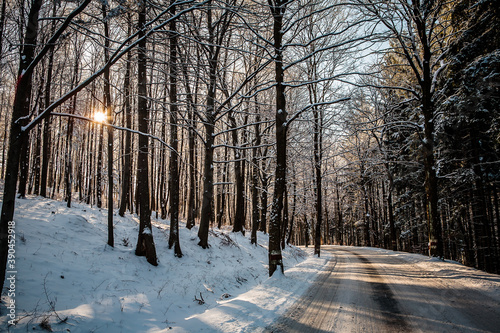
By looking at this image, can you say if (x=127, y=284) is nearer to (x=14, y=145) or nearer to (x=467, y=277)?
(x=14, y=145)

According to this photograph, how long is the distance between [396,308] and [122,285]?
7109 mm

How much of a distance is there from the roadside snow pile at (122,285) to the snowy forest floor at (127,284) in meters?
0.02

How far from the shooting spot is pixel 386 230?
2948 cm

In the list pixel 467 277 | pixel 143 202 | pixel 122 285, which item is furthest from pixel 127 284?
pixel 467 277

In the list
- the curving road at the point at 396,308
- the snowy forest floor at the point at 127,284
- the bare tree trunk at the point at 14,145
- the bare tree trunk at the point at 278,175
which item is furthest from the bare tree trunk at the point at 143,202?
the curving road at the point at 396,308

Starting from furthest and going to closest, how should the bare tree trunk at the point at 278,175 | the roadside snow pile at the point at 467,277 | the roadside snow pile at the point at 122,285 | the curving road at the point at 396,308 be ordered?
the bare tree trunk at the point at 278,175
the roadside snow pile at the point at 467,277
the roadside snow pile at the point at 122,285
the curving road at the point at 396,308

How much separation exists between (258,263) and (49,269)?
9667 millimetres

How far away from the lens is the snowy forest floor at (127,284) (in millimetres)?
4464

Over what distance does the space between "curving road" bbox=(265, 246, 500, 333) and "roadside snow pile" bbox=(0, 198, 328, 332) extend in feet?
1.85

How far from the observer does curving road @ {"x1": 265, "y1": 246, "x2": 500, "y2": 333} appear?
374cm

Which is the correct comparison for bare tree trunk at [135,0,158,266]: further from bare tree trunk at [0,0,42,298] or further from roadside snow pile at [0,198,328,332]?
bare tree trunk at [0,0,42,298]

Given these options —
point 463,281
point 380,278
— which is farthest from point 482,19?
point 380,278

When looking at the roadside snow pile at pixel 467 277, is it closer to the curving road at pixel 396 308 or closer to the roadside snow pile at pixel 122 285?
the curving road at pixel 396 308

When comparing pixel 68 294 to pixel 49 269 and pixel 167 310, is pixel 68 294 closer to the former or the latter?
pixel 49 269
